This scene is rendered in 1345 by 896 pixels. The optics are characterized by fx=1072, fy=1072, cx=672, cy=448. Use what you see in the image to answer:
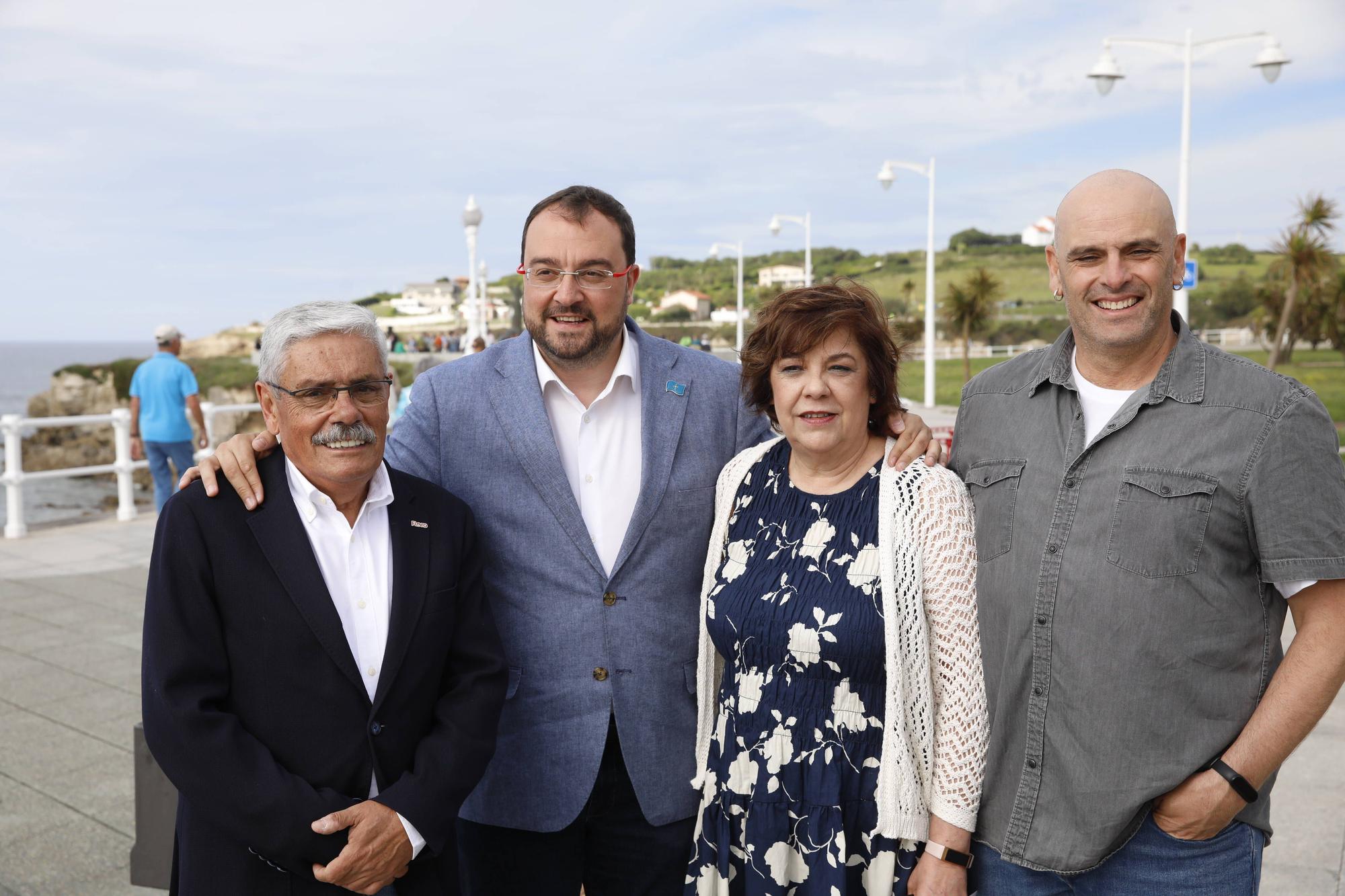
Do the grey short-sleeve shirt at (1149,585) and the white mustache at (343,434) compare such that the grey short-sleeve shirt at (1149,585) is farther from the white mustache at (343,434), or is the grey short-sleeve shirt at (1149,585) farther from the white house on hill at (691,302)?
the white house on hill at (691,302)

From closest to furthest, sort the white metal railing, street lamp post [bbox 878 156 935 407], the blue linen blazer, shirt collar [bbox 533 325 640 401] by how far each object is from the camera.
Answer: the blue linen blazer, shirt collar [bbox 533 325 640 401], the white metal railing, street lamp post [bbox 878 156 935 407]

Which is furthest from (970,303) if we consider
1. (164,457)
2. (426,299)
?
(426,299)

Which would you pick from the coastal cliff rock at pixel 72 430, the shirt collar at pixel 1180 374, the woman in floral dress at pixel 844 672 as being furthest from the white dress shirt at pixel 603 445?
the coastal cliff rock at pixel 72 430

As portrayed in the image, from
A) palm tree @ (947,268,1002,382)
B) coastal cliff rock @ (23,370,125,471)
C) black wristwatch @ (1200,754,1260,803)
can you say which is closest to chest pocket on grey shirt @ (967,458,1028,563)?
black wristwatch @ (1200,754,1260,803)

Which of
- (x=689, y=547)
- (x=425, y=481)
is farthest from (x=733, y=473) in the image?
(x=425, y=481)

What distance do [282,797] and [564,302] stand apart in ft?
4.47

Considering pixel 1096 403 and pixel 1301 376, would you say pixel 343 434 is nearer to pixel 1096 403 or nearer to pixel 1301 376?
pixel 1096 403

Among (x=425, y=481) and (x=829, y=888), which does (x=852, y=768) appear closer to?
(x=829, y=888)

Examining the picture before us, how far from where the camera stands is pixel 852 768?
7.95ft

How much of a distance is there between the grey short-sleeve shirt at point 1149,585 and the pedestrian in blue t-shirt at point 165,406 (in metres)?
9.60

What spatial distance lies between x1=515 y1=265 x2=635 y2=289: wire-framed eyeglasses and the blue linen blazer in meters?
0.26

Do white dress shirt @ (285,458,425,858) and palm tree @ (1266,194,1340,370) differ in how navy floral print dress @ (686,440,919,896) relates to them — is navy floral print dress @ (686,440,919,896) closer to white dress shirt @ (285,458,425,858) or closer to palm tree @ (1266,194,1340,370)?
white dress shirt @ (285,458,425,858)

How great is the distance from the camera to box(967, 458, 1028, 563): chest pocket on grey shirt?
2.41 m

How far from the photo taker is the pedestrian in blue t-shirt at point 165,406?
34.0 feet
